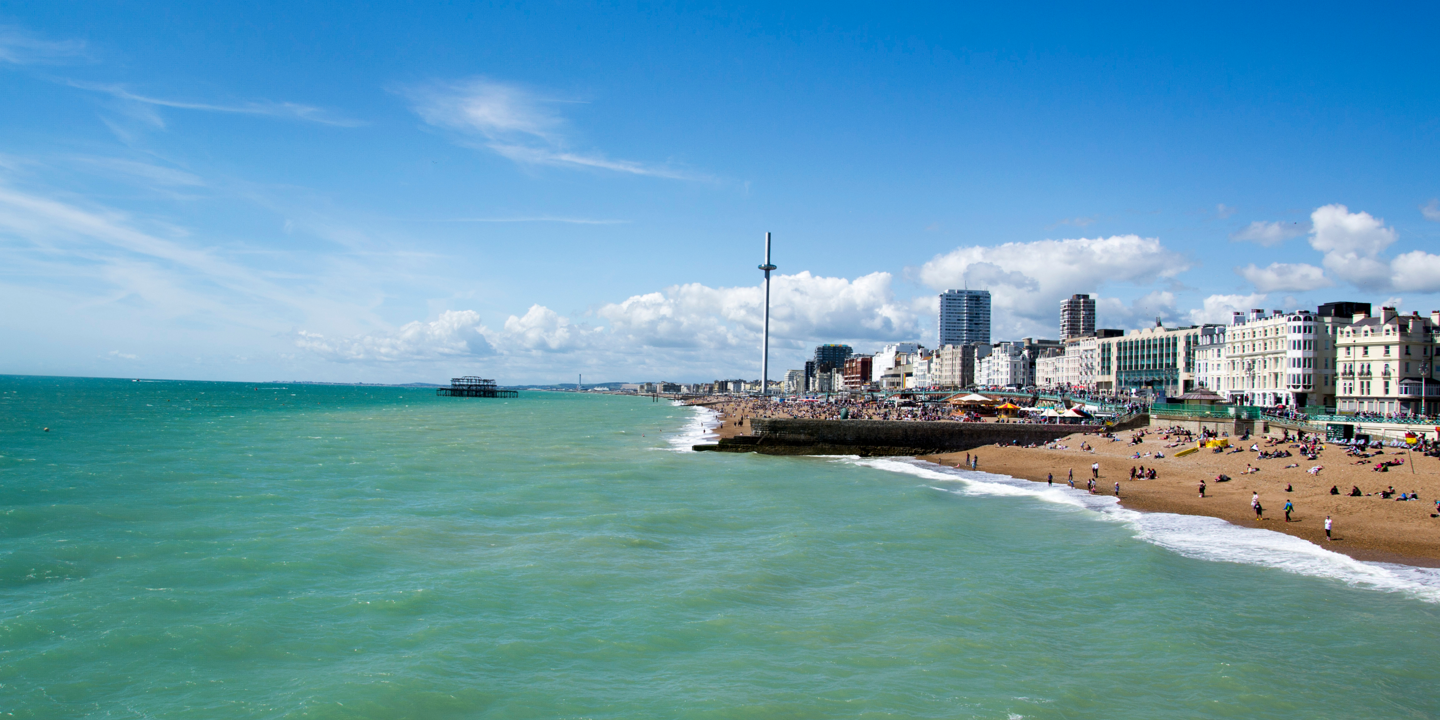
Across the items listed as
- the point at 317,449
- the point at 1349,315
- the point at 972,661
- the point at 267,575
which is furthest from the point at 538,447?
the point at 1349,315

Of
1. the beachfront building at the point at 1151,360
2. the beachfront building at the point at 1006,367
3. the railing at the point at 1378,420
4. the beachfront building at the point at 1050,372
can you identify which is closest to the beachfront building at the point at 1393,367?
the railing at the point at 1378,420

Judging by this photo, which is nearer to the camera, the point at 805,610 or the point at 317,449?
the point at 805,610

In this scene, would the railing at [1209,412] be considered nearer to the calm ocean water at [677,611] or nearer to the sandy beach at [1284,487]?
the sandy beach at [1284,487]

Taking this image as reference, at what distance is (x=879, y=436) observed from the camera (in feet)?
207

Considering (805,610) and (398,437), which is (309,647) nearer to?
(805,610)

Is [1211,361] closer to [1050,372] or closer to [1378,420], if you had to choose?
[1378,420]

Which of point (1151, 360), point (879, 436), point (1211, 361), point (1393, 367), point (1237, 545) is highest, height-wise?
point (1151, 360)

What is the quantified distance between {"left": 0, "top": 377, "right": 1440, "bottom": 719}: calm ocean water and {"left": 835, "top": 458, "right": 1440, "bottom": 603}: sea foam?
161 mm

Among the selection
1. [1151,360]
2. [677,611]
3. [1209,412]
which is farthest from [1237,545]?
[1151,360]

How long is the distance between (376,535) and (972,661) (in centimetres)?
2007

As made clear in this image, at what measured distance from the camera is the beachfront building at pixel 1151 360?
10756 centimetres

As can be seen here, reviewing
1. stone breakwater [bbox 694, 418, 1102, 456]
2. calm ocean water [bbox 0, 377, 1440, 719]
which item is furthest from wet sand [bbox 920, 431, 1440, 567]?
stone breakwater [bbox 694, 418, 1102, 456]

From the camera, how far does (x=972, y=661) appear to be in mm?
15945

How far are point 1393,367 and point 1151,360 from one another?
60890 mm
